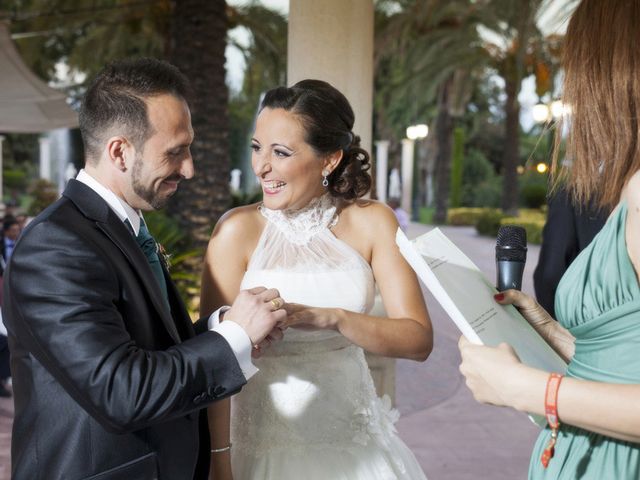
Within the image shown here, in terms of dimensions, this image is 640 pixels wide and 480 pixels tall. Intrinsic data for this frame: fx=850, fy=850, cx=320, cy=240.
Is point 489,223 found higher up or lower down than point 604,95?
lower down

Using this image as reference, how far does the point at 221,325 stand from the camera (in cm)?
200

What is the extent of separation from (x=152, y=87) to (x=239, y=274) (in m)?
0.83

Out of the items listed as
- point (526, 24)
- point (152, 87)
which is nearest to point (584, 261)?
point (152, 87)

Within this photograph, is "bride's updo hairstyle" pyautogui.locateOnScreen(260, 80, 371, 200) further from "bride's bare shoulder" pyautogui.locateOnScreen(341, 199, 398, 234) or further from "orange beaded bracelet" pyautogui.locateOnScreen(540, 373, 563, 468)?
"orange beaded bracelet" pyautogui.locateOnScreen(540, 373, 563, 468)

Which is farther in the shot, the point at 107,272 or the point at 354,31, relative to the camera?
the point at 354,31

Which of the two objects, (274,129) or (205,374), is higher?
(274,129)

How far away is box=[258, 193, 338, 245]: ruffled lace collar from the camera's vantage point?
2.82 metres

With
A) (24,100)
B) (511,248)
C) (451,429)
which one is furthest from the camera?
(24,100)

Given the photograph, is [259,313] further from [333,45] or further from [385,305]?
[333,45]

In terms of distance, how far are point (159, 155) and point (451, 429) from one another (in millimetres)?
5429

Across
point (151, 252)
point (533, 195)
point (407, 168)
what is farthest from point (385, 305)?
point (533, 195)

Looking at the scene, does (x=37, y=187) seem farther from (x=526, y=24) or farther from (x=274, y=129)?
(x=274, y=129)

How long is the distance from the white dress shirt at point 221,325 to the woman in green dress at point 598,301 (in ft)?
1.71

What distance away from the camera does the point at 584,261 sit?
5.71 ft
